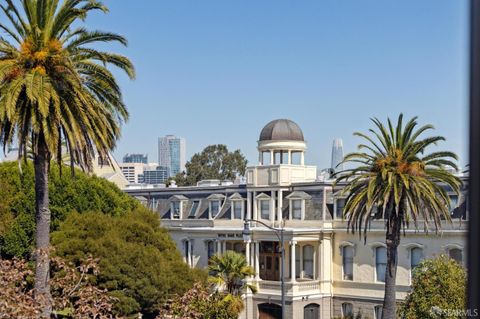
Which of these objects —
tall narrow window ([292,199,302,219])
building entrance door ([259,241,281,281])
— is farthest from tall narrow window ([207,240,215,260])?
tall narrow window ([292,199,302,219])

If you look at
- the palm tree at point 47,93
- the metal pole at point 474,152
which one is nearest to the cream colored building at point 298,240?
the palm tree at point 47,93

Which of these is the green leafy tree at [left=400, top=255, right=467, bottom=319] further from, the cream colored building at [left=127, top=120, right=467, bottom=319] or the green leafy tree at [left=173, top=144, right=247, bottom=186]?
the green leafy tree at [left=173, top=144, right=247, bottom=186]

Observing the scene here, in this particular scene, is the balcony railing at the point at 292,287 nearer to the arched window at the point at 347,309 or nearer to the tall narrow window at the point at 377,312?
the arched window at the point at 347,309

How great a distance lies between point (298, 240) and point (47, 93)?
30.1m

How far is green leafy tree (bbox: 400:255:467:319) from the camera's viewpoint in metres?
29.8

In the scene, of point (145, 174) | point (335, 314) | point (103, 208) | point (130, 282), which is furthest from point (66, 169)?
point (145, 174)

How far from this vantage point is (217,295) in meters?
37.1

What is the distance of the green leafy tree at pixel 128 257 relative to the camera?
36875mm

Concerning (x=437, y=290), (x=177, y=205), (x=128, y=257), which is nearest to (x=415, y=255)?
(x=437, y=290)

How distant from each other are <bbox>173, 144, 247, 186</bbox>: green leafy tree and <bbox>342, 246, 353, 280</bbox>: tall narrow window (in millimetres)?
51417

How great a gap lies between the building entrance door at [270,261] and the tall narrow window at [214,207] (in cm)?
537

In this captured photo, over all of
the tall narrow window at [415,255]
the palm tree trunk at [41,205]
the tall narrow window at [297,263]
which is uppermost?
the palm tree trunk at [41,205]

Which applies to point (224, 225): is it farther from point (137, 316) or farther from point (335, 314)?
point (137, 316)

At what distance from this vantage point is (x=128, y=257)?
124 ft
